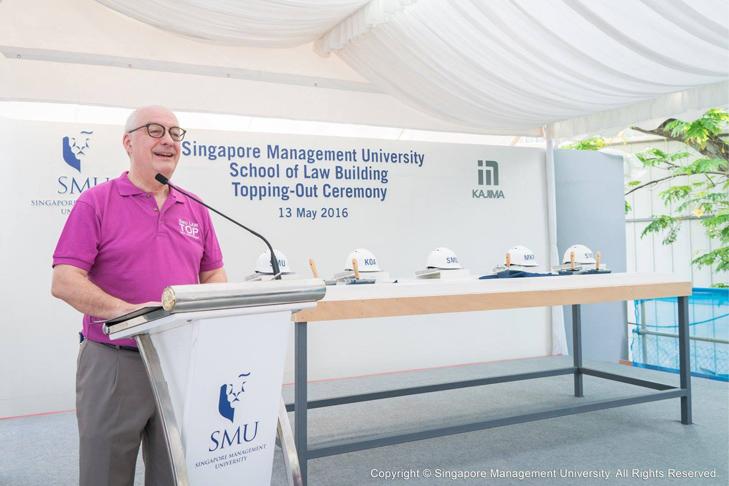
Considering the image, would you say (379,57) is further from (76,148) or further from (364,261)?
(76,148)

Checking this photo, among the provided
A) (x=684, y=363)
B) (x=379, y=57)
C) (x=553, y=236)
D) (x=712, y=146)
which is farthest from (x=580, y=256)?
(x=712, y=146)

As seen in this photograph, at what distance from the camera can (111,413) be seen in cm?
159

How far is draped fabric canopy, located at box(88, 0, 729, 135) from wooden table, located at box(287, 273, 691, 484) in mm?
1583

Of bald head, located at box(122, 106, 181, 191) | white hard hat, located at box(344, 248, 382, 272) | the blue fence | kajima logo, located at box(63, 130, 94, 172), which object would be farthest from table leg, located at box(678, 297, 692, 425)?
kajima logo, located at box(63, 130, 94, 172)

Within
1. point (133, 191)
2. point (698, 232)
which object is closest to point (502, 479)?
point (133, 191)

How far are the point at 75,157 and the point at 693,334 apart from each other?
5.76 m

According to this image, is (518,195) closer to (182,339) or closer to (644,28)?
(644,28)

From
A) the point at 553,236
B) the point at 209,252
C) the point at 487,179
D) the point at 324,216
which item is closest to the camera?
the point at 209,252

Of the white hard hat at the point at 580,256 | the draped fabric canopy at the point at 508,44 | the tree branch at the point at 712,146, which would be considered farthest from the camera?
the tree branch at the point at 712,146

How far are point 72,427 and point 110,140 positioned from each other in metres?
2.23

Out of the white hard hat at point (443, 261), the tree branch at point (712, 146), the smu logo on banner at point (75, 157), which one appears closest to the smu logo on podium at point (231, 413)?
the white hard hat at point (443, 261)

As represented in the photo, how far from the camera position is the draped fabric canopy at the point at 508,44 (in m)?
3.78

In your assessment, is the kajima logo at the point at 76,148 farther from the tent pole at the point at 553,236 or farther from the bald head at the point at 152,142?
the tent pole at the point at 553,236

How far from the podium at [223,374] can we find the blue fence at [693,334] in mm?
5149
